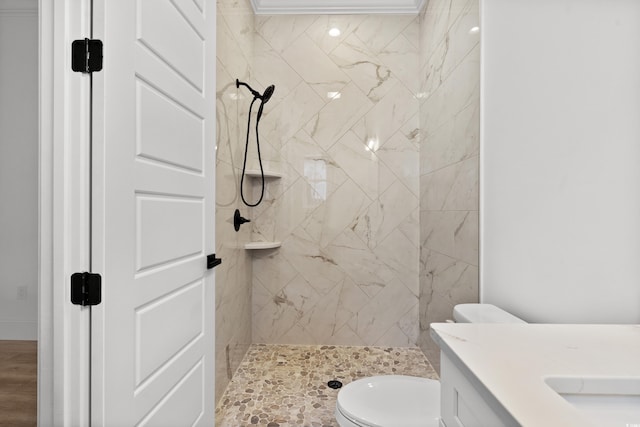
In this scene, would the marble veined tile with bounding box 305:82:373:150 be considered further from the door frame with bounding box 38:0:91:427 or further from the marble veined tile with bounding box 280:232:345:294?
the door frame with bounding box 38:0:91:427

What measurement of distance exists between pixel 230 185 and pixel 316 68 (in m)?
1.16

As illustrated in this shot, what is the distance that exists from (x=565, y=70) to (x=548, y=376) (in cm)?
91

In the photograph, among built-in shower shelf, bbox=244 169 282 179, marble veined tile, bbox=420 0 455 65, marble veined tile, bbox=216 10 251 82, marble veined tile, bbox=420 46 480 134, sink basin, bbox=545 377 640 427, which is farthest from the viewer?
built-in shower shelf, bbox=244 169 282 179

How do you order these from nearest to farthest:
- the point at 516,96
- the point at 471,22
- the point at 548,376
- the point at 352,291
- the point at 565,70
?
1. the point at 548,376
2. the point at 565,70
3. the point at 516,96
4. the point at 471,22
5. the point at 352,291

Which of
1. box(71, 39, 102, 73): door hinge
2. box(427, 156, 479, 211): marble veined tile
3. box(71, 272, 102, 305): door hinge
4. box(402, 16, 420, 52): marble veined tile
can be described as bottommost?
box(71, 272, 102, 305): door hinge

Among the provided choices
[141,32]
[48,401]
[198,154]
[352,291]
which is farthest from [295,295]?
[141,32]

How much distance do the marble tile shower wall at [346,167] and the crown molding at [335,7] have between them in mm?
47

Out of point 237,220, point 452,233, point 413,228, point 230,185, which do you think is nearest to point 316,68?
point 230,185

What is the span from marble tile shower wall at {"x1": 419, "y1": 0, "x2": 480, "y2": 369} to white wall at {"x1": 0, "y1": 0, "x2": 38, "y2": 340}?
1.60 metres

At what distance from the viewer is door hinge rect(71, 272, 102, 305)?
29.9 inches

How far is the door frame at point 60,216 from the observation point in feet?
2.48

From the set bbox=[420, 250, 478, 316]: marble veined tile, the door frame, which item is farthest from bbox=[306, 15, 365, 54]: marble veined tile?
the door frame

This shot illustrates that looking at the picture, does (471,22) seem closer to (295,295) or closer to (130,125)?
(130,125)

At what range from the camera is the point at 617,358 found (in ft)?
2.23
